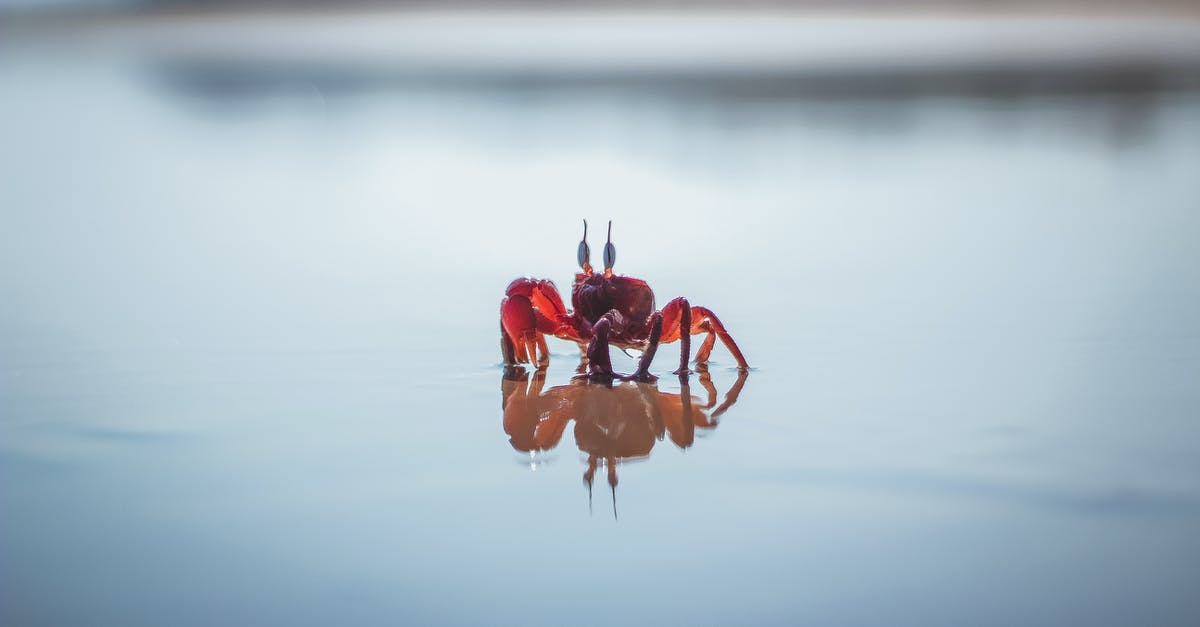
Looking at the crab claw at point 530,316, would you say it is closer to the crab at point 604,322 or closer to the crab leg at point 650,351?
the crab at point 604,322

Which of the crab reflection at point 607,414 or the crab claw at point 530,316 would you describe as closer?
the crab reflection at point 607,414

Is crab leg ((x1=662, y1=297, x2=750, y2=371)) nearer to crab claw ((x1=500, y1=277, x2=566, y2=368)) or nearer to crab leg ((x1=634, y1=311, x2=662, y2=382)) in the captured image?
crab leg ((x1=634, y1=311, x2=662, y2=382))

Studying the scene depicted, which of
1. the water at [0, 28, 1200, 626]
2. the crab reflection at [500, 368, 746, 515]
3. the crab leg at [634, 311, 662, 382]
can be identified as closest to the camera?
the water at [0, 28, 1200, 626]

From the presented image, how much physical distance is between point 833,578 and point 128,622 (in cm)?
83

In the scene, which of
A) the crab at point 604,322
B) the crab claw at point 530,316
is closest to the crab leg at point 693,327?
the crab at point 604,322

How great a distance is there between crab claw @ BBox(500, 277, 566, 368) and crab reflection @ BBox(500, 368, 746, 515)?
2.5 inches

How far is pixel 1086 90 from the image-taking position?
800 centimetres

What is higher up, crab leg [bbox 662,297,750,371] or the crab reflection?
crab leg [bbox 662,297,750,371]


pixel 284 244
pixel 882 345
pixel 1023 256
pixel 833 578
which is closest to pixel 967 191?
pixel 1023 256

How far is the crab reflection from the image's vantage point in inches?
74.0

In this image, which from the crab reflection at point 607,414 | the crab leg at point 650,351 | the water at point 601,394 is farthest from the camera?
the crab leg at point 650,351

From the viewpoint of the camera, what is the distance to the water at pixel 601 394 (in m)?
1.31

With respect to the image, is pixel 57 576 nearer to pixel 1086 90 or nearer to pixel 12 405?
pixel 12 405

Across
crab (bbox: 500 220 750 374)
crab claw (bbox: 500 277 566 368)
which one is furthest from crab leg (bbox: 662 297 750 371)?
crab claw (bbox: 500 277 566 368)
